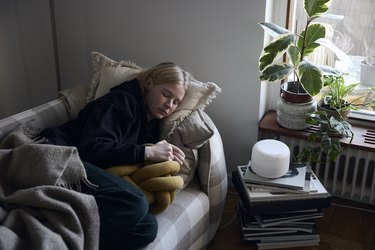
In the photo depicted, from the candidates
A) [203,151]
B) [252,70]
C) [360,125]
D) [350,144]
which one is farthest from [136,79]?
[360,125]

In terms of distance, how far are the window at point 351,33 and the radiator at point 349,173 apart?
20 cm

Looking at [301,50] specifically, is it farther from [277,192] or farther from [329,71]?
[277,192]

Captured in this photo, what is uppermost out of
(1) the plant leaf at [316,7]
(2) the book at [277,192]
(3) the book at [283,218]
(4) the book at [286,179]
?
(1) the plant leaf at [316,7]

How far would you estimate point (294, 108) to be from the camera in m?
2.00

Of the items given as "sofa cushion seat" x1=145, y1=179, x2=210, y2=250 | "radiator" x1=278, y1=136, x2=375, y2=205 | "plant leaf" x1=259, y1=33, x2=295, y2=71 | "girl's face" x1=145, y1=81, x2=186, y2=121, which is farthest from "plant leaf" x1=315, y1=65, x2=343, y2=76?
"sofa cushion seat" x1=145, y1=179, x2=210, y2=250

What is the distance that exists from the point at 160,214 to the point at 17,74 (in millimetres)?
1439

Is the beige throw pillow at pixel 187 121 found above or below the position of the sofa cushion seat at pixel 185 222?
above

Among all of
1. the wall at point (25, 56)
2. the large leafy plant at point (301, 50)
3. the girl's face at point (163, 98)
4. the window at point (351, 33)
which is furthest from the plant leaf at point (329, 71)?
the wall at point (25, 56)

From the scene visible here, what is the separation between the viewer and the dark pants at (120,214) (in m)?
1.39

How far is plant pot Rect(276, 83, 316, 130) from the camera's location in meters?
2.00

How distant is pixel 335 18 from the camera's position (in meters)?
2.05

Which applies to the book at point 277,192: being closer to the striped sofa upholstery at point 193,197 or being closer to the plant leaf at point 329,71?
the striped sofa upholstery at point 193,197

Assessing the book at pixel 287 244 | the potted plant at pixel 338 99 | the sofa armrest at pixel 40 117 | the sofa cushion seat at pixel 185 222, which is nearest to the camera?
the sofa cushion seat at pixel 185 222

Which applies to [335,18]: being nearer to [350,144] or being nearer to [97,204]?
[350,144]
